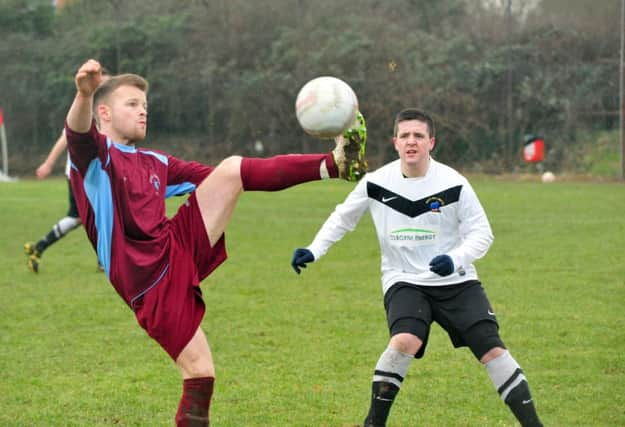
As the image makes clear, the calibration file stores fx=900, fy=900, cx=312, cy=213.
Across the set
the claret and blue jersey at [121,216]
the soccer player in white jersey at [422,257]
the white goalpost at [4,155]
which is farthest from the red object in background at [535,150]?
the claret and blue jersey at [121,216]

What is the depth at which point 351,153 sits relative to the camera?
408cm

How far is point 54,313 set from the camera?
8.34m

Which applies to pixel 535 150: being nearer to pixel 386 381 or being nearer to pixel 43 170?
pixel 43 170

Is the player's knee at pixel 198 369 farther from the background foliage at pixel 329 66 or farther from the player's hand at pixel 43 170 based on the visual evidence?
the background foliage at pixel 329 66

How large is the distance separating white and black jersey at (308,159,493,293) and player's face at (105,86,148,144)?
1157mm

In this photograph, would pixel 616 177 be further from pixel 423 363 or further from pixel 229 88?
pixel 423 363

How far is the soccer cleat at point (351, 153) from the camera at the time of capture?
4.04m

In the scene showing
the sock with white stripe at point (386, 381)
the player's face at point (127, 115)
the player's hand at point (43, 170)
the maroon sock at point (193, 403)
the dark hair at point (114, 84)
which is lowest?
the sock with white stripe at point (386, 381)

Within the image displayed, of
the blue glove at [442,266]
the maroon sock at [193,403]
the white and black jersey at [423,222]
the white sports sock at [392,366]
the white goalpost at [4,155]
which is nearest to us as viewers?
the maroon sock at [193,403]

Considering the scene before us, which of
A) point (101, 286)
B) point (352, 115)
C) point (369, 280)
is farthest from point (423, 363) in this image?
point (101, 286)

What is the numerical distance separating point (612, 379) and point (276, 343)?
8.27ft

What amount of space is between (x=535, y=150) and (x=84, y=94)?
79.0 feet

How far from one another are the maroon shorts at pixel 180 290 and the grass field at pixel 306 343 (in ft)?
4.12

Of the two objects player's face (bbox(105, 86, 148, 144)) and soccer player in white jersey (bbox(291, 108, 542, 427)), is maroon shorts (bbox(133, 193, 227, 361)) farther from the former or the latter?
soccer player in white jersey (bbox(291, 108, 542, 427))
